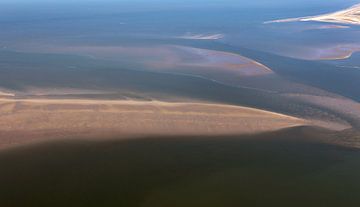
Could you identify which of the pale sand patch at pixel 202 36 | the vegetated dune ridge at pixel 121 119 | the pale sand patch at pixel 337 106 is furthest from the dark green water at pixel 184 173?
the pale sand patch at pixel 202 36

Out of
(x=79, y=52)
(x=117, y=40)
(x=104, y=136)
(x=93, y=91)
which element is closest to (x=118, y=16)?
(x=117, y=40)

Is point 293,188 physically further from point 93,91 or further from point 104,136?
point 93,91

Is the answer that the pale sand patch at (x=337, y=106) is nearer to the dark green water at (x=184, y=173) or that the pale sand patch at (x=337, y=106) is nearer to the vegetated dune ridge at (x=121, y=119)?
the vegetated dune ridge at (x=121, y=119)

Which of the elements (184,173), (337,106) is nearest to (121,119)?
(184,173)

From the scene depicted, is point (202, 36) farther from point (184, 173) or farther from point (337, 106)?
point (184, 173)

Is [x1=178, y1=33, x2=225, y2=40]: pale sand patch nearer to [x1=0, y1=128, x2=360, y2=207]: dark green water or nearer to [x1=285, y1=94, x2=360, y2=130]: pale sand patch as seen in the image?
[x1=285, y1=94, x2=360, y2=130]: pale sand patch
